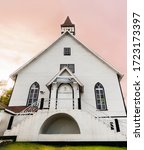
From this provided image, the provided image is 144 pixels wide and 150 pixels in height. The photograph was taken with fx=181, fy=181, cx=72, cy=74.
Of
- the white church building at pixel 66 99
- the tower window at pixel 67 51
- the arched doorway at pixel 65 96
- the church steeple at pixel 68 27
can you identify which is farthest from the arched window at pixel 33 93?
the church steeple at pixel 68 27

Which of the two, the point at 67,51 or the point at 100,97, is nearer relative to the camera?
the point at 100,97

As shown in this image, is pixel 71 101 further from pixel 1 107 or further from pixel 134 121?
pixel 134 121

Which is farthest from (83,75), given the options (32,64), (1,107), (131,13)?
(131,13)

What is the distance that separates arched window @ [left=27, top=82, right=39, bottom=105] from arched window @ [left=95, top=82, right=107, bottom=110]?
5302mm

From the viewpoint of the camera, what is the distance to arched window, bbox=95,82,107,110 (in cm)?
1529

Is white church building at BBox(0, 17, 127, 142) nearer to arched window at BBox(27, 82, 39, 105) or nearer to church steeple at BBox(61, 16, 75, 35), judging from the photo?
arched window at BBox(27, 82, 39, 105)

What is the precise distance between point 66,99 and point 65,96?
31cm

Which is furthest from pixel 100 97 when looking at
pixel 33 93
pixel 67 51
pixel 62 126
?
pixel 33 93

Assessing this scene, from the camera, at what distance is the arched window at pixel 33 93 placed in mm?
15734

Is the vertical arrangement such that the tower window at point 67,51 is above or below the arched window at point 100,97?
above

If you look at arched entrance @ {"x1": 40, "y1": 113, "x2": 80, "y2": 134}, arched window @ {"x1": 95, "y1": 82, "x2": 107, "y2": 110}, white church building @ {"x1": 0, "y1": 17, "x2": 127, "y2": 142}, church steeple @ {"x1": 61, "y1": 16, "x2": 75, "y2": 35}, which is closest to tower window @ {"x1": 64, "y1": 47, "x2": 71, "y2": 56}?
white church building @ {"x1": 0, "y1": 17, "x2": 127, "y2": 142}

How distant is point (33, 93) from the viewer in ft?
52.7

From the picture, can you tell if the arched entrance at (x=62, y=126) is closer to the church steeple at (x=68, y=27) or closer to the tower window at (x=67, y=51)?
the tower window at (x=67, y=51)

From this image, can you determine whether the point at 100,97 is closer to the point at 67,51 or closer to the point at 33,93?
the point at 67,51
